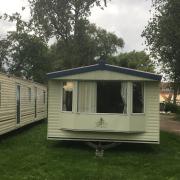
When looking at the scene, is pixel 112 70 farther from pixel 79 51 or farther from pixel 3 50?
pixel 3 50

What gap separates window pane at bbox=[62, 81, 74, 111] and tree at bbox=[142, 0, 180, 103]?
14.5 m

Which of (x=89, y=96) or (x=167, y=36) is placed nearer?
(x=89, y=96)

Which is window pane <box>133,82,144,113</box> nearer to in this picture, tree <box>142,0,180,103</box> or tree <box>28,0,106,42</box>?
tree <box>142,0,180,103</box>

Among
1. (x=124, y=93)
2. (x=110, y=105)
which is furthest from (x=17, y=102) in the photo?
(x=124, y=93)

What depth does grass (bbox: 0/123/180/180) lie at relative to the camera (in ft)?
35.1

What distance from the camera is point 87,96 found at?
14.5 meters

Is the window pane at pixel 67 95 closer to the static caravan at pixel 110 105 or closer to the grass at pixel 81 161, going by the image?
the static caravan at pixel 110 105

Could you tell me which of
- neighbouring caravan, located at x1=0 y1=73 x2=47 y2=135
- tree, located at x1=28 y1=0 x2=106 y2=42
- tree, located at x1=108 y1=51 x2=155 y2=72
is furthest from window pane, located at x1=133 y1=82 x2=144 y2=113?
tree, located at x1=108 y1=51 x2=155 y2=72

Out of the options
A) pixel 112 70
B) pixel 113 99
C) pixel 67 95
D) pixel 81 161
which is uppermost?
pixel 112 70

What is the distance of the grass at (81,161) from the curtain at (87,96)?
1301 millimetres

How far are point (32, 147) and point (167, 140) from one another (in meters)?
5.75

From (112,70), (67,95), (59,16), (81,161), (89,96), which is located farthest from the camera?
(59,16)

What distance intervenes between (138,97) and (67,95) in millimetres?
2236

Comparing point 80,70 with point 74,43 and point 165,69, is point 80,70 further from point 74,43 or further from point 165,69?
point 74,43
